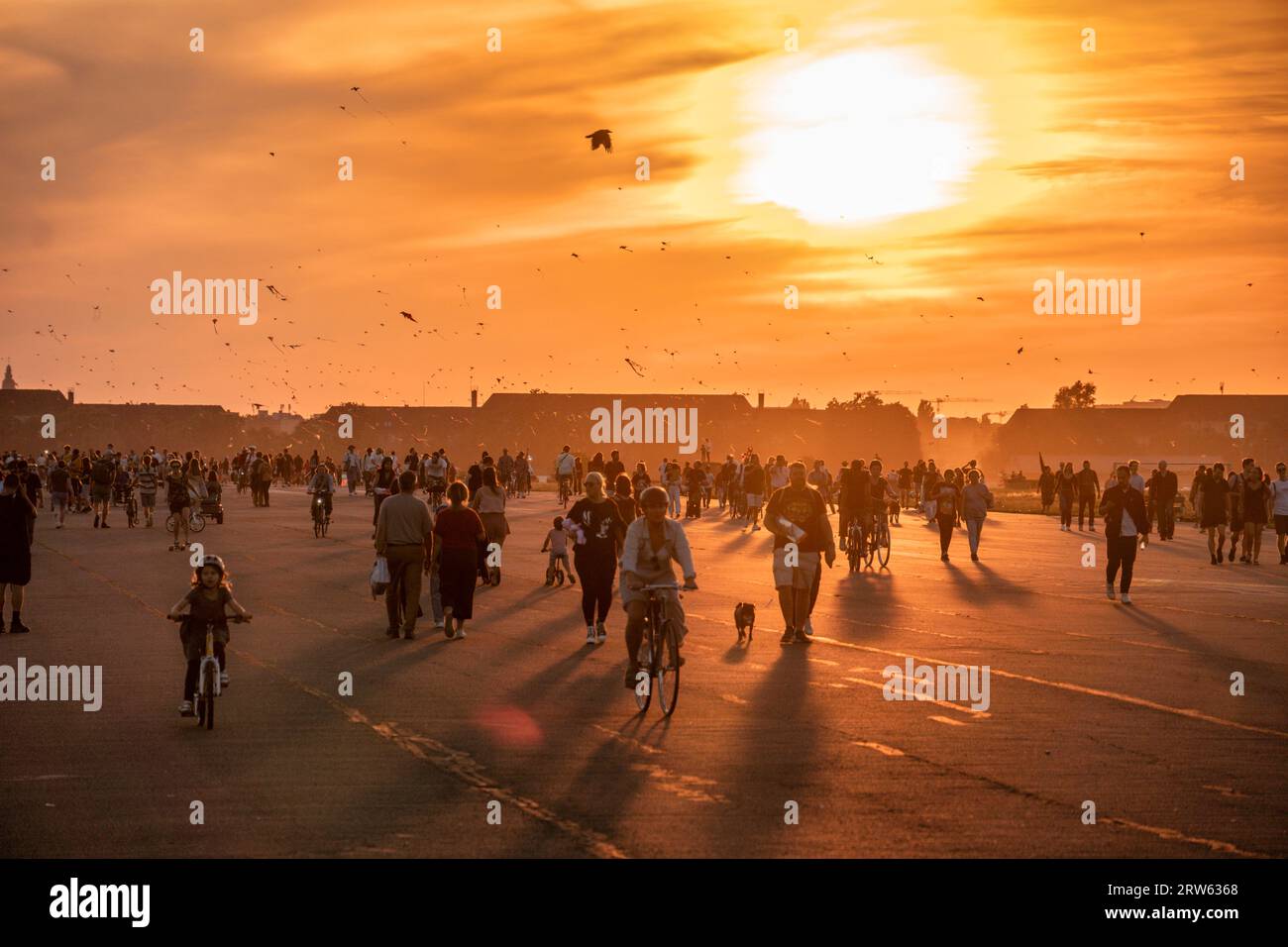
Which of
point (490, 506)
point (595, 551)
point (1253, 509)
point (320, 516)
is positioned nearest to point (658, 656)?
point (595, 551)

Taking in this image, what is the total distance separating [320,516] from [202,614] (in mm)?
27600

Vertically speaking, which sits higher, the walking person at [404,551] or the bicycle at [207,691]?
the walking person at [404,551]

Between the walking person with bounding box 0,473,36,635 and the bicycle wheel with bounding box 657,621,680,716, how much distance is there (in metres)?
9.18

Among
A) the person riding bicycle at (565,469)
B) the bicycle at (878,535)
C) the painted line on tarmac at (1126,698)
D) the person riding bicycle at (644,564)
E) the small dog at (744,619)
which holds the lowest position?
the painted line on tarmac at (1126,698)

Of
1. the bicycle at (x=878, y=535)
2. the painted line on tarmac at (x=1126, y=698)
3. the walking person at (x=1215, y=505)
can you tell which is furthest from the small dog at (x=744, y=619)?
the walking person at (x=1215, y=505)

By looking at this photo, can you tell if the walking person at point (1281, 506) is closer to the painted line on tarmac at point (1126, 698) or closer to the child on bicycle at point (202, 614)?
the painted line on tarmac at point (1126, 698)

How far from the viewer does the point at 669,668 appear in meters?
13.4

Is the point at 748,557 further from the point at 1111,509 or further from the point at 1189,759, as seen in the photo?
the point at 1189,759

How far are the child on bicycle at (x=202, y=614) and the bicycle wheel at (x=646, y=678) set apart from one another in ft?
10.4

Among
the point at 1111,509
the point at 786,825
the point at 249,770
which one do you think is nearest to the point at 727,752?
the point at 786,825

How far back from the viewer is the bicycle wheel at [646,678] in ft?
44.0

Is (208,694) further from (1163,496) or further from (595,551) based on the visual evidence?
(1163,496)

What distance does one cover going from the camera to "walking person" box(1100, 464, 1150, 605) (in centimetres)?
2331

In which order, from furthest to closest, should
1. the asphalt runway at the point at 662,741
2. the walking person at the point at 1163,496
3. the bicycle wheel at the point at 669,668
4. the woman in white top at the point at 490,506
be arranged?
the walking person at the point at 1163,496 < the woman in white top at the point at 490,506 < the bicycle wheel at the point at 669,668 < the asphalt runway at the point at 662,741
